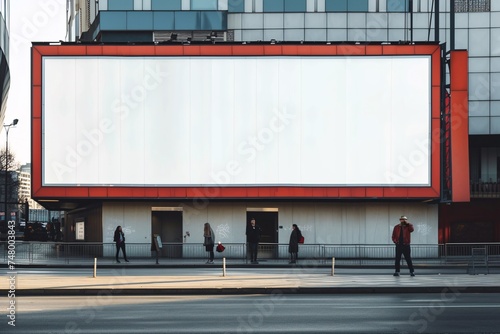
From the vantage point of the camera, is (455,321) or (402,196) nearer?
(455,321)

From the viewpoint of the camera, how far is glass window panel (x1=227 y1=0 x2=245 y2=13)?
64.0 meters

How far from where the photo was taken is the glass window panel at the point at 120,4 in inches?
2495

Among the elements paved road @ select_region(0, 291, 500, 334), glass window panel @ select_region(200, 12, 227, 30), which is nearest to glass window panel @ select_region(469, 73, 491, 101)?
glass window panel @ select_region(200, 12, 227, 30)

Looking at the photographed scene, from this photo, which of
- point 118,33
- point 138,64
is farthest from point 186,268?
point 118,33

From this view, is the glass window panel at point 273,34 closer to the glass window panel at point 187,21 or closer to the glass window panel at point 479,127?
the glass window panel at point 187,21

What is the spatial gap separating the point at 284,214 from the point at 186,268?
33.7 ft

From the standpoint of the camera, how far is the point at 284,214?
46625mm

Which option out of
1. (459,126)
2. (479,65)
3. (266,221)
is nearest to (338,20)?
(479,65)

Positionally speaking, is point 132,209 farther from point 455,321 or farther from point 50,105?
point 455,321

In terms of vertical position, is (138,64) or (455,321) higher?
(138,64)

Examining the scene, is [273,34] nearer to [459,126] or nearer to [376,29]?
[376,29]

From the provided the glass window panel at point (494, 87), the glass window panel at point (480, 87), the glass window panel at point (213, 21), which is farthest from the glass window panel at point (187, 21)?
the glass window panel at point (494, 87)

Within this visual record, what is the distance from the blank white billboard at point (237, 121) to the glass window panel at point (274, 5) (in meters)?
19.2

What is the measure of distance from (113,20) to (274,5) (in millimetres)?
11243
